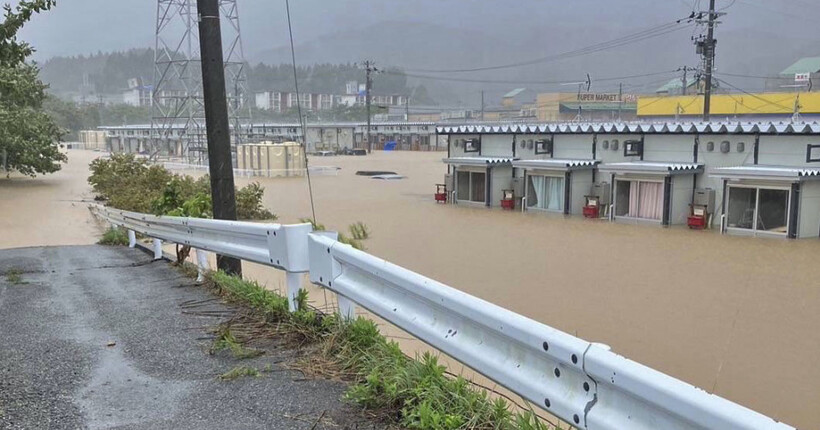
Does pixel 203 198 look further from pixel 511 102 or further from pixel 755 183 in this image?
pixel 511 102

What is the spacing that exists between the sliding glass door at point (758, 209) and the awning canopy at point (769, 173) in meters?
0.64

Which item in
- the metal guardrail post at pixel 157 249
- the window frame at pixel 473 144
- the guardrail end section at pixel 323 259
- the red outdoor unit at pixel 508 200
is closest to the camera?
the guardrail end section at pixel 323 259

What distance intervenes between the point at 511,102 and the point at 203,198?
160 meters

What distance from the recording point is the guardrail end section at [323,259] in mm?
4883

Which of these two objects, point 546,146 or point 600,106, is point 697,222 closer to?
point 546,146

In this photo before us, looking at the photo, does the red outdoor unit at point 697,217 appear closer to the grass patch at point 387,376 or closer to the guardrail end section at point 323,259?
the grass patch at point 387,376

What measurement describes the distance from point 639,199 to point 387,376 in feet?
94.9

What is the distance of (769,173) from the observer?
83.5 ft

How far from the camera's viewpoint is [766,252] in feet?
76.4

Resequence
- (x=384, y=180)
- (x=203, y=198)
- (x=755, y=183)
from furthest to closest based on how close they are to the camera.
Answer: (x=384, y=180)
(x=755, y=183)
(x=203, y=198)

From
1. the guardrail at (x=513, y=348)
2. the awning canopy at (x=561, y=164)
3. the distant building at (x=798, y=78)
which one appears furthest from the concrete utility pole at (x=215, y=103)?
the distant building at (x=798, y=78)

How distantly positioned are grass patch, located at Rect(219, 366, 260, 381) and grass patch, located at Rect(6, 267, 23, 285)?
5.38m

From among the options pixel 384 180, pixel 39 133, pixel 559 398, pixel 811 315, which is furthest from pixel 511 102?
pixel 559 398

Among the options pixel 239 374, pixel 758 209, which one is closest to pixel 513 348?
pixel 239 374
